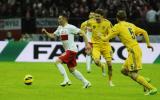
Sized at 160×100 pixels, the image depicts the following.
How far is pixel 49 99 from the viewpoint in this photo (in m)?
15.8

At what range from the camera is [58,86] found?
19359mm

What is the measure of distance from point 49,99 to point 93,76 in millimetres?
7725

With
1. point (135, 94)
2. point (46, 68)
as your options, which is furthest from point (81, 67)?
point (135, 94)

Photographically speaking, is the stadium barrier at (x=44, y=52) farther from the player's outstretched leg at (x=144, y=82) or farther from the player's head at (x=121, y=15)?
the player's outstretched leg at (x=144, y=82)

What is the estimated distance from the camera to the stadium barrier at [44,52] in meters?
30.0

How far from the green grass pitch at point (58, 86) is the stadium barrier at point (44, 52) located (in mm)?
2437

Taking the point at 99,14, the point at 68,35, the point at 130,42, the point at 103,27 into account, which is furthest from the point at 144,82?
the point at 103,27

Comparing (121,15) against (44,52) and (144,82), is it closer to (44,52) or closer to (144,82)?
(144,82)

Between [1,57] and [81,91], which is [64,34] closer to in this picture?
[81,91]

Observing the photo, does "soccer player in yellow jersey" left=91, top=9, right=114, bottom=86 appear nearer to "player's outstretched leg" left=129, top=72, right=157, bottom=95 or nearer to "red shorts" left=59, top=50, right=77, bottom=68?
"red shorts" left=59, top=50, right=77, bottom=68

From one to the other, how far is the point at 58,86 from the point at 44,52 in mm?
11009

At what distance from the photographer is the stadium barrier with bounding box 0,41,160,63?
98.3ft

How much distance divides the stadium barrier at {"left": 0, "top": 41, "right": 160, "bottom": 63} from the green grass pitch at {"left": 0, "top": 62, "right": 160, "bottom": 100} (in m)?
2.44

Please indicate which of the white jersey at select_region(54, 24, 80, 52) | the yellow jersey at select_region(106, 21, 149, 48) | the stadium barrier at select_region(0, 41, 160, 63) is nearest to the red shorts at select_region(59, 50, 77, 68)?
the white jersey at select_region(54, 24, 80, 52)
